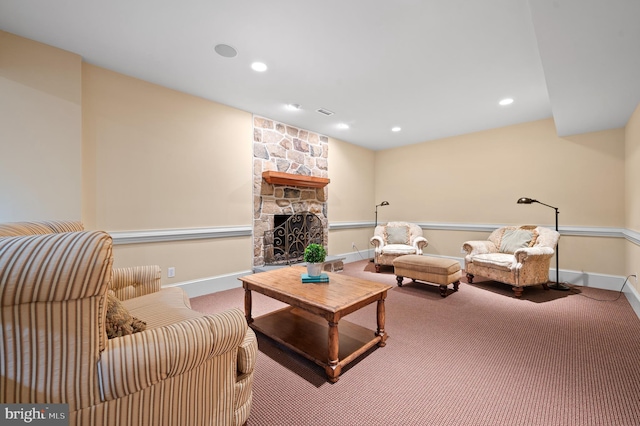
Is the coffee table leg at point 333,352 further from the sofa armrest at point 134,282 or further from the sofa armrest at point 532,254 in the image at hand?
the sofa armrest at point 532,254

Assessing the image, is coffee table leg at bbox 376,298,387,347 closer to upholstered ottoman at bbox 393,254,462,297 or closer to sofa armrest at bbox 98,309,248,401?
sofa armrest at bbox 98,309,248,401

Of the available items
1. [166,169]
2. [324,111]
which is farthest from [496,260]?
[166,169]

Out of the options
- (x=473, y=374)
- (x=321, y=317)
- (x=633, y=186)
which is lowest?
(x=473, y=374)

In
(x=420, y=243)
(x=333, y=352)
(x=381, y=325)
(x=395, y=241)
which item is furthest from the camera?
(x=395, y=241)

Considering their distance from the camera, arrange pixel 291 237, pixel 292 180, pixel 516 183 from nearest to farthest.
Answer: pixel 292 180 < pixel 516 183 < pixel 291 237

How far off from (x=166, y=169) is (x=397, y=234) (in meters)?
4.00

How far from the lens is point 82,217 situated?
258 centimetres

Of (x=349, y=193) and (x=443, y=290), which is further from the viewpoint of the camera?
(x=349, y=193)

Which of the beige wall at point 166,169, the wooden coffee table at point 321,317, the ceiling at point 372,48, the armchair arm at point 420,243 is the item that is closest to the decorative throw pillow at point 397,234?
the armchair arm at point 420,243

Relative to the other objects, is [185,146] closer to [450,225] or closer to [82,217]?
[82,217]

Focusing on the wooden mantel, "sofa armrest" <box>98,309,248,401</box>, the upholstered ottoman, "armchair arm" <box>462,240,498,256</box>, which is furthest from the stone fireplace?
"sofa armrest" <box>98,309,248,401</box>

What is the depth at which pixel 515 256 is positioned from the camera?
3.34 metres

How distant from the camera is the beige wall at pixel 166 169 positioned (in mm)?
Answer: 2703

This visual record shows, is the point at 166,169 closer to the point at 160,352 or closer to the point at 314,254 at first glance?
the point at 314,254
